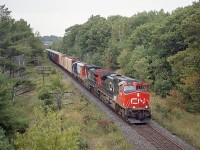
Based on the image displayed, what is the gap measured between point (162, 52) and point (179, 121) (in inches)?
635

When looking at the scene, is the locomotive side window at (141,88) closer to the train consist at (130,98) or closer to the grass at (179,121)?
the train consist at (130,98)

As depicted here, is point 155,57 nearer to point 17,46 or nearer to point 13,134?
point 17,46

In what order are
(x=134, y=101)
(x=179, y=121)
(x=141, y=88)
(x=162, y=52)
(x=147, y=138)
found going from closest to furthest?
(x=147, y=138) < (x=134, y=101) < (x=141, y=88) < (x=179, y=121) < (x=162, y=52)

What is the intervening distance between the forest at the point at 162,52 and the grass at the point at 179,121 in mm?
965

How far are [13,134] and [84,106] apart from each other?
54.2ft

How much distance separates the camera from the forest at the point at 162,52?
1088 inches

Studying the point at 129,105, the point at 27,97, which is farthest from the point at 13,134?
the point at 27,97

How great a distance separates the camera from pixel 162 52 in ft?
144

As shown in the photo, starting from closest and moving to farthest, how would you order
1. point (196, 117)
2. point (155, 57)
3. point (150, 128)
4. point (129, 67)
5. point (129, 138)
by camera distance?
point (129, 138) < point (150, 128) < point (196, 117) < point (155, 57) < point (129, 67)

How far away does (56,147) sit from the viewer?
44.9 ft

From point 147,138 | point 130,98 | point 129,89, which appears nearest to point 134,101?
point 130,98

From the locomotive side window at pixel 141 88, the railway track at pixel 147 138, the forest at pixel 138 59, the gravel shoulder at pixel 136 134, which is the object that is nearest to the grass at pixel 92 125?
the gravel shoulder at pixel 136 134

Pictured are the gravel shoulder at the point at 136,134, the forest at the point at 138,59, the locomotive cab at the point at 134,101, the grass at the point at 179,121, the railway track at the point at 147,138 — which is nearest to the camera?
the forest at the point at 138,59

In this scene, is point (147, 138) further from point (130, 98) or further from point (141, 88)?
point (141, 88)
